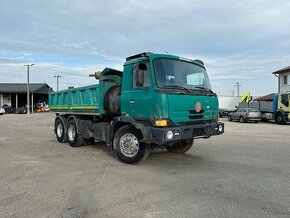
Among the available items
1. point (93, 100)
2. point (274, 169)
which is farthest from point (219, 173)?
point (93, 100)

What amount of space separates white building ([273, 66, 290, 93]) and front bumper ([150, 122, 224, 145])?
3028cm

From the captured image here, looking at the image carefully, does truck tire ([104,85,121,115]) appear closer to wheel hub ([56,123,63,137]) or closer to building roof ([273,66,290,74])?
wheel hub ([56,123,63,137])

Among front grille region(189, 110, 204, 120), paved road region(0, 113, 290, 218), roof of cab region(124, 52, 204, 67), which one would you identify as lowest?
paved road region(0, 113, 290, 218)

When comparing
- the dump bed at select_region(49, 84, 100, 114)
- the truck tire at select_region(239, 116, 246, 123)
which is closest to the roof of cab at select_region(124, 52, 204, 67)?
the dump bed at select_region(49, 84, 100, 114)

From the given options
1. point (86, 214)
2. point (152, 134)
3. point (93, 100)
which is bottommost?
point (86, 214)

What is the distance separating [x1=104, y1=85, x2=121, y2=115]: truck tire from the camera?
8824 millimetres

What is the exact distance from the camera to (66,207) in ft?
15.8

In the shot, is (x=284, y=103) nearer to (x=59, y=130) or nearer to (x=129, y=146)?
(x=59, y=130)

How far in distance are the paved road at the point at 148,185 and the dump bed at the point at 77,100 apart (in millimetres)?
1633

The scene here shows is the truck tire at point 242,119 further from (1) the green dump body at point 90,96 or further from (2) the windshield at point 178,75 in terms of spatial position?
(2) the windshield at point 178,75

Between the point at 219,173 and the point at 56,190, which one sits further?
the point at 219,173

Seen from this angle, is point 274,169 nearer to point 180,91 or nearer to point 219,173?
point 219,173

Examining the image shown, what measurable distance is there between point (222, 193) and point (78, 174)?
10.9ft

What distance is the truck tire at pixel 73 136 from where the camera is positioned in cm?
1100
